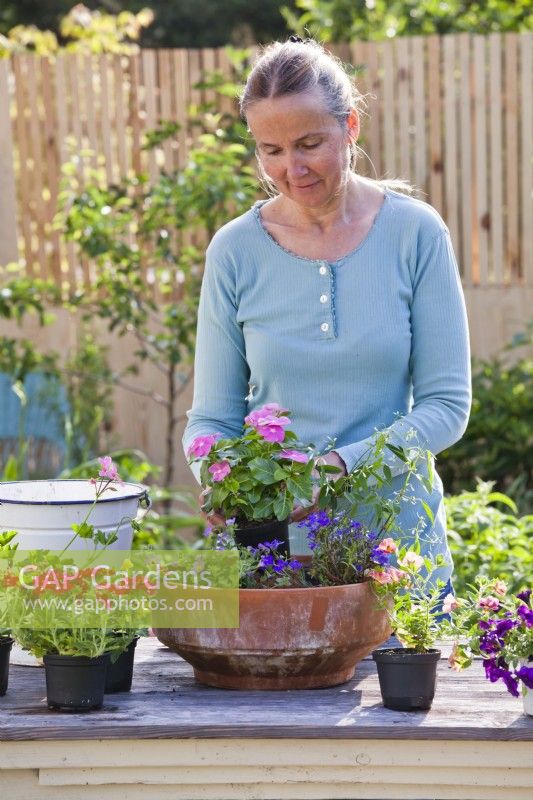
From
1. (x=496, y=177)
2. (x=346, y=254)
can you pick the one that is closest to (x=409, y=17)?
(x=496, y=177)

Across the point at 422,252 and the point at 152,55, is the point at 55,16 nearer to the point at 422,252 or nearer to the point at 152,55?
the point at 152,55

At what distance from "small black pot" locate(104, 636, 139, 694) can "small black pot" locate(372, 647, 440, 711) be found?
0.36 metres

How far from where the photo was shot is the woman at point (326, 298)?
2025 mm

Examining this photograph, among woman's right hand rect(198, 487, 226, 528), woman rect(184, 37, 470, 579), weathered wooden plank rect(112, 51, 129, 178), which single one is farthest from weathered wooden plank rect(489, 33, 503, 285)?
woman's right hand rect(198, 487, 226, 528)

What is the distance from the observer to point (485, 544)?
136 inches

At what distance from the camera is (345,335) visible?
211 centimetres

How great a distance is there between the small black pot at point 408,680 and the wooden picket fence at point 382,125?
4.10m

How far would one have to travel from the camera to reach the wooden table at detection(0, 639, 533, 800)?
154cm

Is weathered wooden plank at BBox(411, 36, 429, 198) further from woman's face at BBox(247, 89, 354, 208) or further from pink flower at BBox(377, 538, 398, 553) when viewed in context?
pink flower at BBox(377, 538, 398, 553)

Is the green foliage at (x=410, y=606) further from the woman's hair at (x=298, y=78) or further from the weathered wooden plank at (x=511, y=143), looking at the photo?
the weathered wooden plank at (x=511, y=143)

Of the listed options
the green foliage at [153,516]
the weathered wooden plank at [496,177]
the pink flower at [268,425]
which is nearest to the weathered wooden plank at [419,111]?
the weathered wooden plank at [496,177]

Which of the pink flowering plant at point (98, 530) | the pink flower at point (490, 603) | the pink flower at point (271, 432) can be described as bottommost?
the pink flower at point (490, 603)

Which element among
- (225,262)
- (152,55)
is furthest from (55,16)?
(225,262)

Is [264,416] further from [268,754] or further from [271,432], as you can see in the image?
[268,754]
